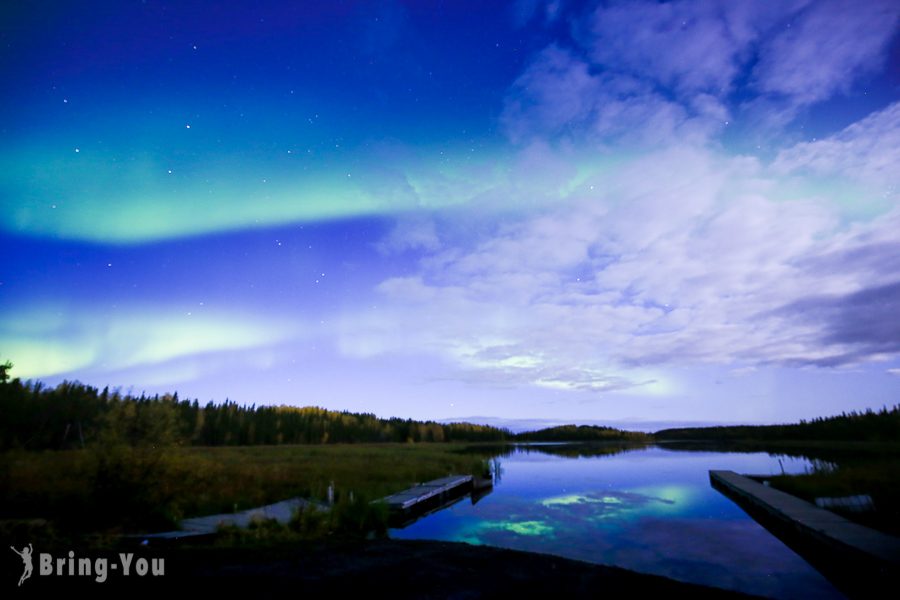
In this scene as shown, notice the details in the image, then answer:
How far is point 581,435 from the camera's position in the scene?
10831cm

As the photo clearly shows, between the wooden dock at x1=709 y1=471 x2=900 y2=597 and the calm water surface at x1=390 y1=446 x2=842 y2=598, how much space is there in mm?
366

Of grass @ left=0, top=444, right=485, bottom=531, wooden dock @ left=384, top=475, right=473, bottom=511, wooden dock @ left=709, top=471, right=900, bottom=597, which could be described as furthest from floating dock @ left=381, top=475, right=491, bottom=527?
wooden dock @ left=709, top=471, right=900, bottom=597

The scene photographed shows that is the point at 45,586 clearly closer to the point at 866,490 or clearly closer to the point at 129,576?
the point at 129,576

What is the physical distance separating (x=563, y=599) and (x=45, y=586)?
7.56 meters

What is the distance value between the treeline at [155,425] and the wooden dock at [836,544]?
16.9m

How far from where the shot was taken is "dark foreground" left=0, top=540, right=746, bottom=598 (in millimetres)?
6844

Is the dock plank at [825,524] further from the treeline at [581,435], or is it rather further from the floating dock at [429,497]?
the treeline at [581,435]

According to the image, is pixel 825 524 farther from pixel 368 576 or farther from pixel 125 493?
pixel 125 493

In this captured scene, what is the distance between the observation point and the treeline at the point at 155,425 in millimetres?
13969

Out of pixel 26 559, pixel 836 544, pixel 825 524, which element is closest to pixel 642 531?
pixel 825 524

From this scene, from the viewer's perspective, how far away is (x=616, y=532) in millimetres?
15078

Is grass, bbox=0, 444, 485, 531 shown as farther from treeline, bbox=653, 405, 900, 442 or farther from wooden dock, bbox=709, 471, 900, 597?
treeline, bbox=653, 405, 900, 442

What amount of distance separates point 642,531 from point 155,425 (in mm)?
15760

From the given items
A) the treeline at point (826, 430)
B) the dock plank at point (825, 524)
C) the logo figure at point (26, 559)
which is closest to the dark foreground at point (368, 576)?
the logo figure at point (26, 559)
